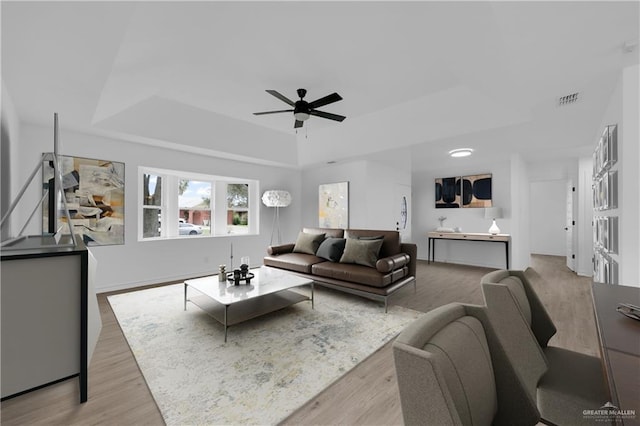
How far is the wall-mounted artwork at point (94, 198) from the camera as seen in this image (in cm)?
365

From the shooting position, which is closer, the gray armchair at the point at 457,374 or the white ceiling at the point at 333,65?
Answer: the gray armchair at the point at 457,374

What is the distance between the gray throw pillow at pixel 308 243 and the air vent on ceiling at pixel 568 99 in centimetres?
347

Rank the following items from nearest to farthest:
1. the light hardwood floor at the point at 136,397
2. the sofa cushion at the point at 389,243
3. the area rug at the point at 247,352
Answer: the light hardwood floor at the point at 136,397, the area rug at the point at 247,352, the sofa cushion at the point at 389,243

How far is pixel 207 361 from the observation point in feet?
7.06

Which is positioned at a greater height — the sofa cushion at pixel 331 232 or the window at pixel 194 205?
the window at pixel 194 205

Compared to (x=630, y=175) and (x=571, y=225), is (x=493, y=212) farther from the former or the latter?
(x=630, y=175)

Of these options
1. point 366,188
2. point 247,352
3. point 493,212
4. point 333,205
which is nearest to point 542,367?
point 247,352

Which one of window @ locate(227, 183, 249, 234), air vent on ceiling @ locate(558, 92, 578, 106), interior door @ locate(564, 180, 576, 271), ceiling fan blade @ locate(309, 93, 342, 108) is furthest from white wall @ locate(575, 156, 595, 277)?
window @ locate(227, 183, 249, 234)

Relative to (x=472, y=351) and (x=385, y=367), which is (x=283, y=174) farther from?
(x=472, y=351)

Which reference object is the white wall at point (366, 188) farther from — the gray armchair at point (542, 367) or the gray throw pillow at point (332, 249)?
the gray armchair at point (542, 367)

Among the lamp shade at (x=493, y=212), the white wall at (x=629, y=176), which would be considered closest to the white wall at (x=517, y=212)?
the lamp shade at (x=493, y=212)

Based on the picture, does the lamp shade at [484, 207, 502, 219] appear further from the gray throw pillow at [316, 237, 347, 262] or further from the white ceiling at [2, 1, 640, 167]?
the gray throw pillow at [316, 237, 347, 262]

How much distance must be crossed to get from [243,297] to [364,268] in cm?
164

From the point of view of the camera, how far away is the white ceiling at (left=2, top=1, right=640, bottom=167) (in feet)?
5.72
